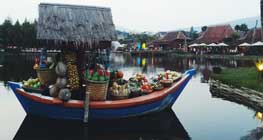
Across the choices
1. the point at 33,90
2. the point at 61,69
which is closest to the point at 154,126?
the point at 61,69

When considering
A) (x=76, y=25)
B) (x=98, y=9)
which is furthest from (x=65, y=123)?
(x=98, y=9)

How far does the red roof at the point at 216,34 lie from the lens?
6322cm

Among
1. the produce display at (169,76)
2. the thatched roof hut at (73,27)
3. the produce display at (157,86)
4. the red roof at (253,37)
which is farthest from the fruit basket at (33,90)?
the red roof at (253,37)

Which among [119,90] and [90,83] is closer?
[90,83]

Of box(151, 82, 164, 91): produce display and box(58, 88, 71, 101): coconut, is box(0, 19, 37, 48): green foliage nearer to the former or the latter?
box(151, 82, 164, 91): produce display

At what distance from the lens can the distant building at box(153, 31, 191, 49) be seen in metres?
75.1

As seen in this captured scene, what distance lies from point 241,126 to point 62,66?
6009mm

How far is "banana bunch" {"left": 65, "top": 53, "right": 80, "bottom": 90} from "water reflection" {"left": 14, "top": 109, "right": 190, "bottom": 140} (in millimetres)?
1195

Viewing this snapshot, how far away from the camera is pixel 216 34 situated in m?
64.6

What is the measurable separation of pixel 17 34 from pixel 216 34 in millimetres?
Result: 35723

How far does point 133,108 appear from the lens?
11547 mm

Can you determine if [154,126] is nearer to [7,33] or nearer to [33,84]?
[33,84]

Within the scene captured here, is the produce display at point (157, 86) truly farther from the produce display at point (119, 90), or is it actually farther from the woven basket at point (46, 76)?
the woven basket at point (46, 76)

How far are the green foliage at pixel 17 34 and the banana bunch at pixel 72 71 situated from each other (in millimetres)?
53580
